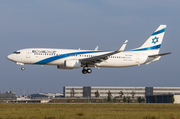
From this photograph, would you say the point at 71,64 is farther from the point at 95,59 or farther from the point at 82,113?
the point at 82,113

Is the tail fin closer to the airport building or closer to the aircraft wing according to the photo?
the aircraft wing

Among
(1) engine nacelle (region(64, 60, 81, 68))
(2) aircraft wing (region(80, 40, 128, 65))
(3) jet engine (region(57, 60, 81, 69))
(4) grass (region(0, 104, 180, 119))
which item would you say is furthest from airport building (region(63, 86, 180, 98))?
(4) grass (region(0, 104, 180, 119))

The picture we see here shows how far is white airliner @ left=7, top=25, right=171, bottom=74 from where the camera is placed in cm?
5169

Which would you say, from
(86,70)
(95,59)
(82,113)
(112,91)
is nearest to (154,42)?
(95,59)

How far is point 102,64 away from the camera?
55938 millimetres

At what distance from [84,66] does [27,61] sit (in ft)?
36.1

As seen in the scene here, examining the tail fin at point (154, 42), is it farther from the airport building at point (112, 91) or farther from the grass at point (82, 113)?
the airport building at point (112, 91)

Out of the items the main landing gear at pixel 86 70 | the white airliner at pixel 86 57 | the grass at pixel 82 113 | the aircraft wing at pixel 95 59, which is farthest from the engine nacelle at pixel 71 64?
the grass at pixel 82 113

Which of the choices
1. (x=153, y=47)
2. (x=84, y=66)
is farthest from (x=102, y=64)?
(x=153, y=47)

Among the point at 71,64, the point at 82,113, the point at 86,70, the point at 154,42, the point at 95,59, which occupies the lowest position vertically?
the point at 82,113

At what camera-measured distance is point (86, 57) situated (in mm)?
54219

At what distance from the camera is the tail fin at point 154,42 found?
60.8m

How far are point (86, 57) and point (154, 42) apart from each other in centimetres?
1620

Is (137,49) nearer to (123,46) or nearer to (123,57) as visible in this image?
(123,57)
